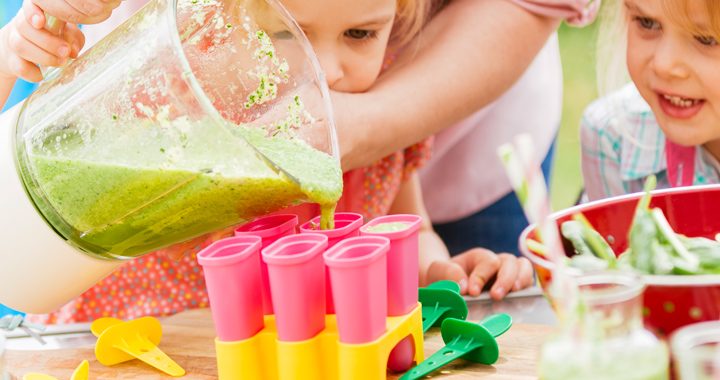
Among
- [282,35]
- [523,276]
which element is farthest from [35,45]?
[523,276]

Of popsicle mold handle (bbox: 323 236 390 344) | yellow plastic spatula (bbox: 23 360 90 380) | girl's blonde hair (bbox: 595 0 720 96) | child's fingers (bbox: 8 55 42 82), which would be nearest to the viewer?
popsicle mold handle (bbox: 323 236 390 344)

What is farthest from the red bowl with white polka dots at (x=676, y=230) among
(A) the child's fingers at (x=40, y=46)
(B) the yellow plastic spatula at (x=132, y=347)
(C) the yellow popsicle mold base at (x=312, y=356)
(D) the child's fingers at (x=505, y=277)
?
(A) the child's fingers at (x=40, y=46)

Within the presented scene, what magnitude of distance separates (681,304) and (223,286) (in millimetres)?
386

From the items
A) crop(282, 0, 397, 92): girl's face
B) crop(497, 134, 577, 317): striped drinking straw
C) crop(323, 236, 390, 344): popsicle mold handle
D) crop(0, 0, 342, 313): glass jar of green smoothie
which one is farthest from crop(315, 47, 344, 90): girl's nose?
crop(497, 134, 577, 317): striped drinking straw

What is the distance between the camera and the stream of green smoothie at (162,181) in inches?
29.7

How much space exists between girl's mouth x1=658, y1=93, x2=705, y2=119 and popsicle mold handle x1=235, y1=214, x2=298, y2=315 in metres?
0.60

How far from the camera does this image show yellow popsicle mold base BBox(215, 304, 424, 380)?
2.56ft

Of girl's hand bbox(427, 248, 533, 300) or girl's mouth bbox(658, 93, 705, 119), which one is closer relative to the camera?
girl's hand bbox(427, 248, 533, 300)

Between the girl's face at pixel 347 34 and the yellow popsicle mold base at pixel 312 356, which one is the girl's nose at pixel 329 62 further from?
the yellow popsicle mold base at pixel 312 356

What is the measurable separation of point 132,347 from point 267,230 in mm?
202

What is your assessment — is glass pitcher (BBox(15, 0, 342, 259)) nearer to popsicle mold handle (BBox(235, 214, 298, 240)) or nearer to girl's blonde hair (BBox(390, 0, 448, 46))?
popsicle mold handle (BBox(235, 214, 298, 240))

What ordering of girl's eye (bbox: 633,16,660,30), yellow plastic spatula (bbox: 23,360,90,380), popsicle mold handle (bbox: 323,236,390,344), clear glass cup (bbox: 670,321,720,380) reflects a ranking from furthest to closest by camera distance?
girl's eye (bbox: 633,16,660,30) → yellow plastic spatula (bbox: 23,360,90,380) → popsicle mold handle (bbox: 323,236,390,344) → clear glass cup (bbox: 670,321,720,380)

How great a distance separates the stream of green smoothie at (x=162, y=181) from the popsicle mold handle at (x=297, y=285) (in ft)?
0.15

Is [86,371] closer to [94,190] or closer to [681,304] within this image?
[94,190]
